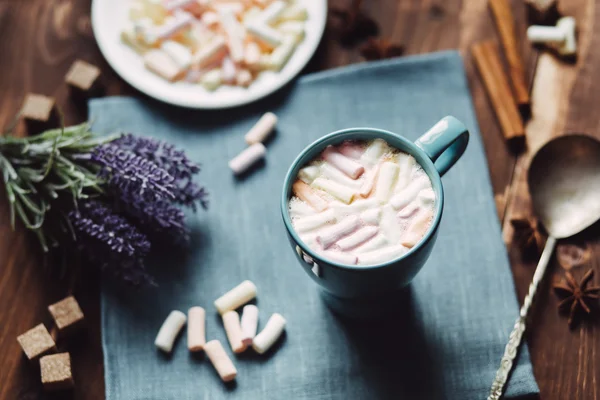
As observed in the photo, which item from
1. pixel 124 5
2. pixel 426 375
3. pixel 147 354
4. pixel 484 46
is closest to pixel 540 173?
pixel 484 46

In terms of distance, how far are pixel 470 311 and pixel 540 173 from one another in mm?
290

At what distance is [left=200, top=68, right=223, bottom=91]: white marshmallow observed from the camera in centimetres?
145

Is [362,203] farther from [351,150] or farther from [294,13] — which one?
[294,13]

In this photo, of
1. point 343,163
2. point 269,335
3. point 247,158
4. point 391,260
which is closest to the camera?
point 391,260

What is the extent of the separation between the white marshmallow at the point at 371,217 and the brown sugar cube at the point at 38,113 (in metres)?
0.71

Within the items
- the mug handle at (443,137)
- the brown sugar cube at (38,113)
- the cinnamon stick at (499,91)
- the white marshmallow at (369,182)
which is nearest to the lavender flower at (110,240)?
the brown sugar cube at (38,113)

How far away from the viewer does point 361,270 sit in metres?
1.04

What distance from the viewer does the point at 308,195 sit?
1126 millimetres

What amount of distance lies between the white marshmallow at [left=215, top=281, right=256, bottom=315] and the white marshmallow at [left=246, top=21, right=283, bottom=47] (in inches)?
19.2

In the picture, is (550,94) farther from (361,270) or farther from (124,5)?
(124,5)

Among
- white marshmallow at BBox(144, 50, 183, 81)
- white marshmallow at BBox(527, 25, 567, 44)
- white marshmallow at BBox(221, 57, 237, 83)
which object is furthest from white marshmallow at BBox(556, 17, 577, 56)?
white marshmallow at BBox(144, 50, 183, 81)

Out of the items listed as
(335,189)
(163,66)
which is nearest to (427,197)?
(335,189)

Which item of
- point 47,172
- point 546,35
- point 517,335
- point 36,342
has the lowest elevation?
point 517,335

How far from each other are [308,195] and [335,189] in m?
0.04
